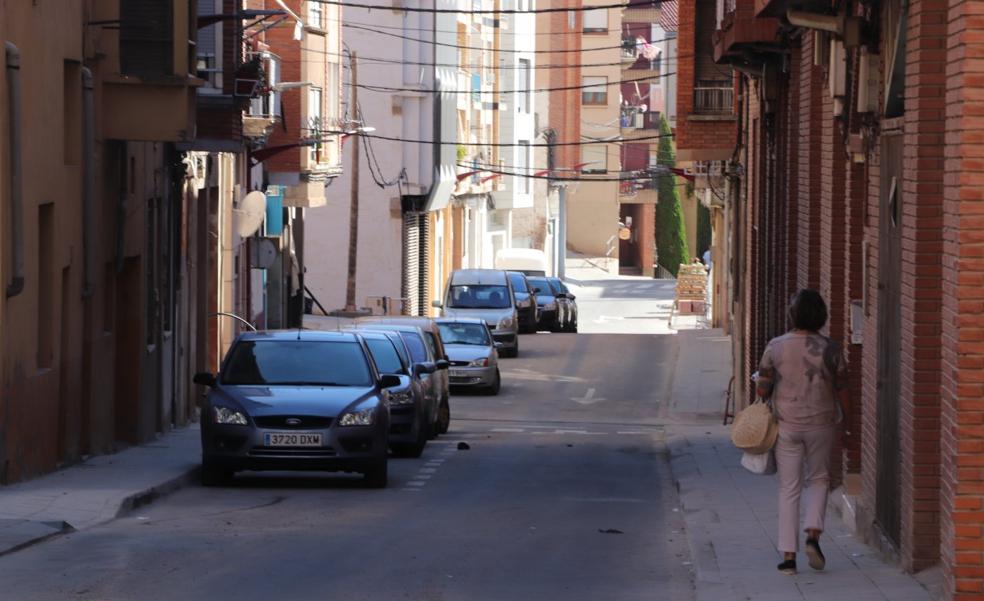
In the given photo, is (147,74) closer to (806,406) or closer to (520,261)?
(806,406)

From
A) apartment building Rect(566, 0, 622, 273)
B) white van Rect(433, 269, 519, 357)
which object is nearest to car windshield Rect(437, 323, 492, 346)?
white van Rect(433, 269, 519, 357)

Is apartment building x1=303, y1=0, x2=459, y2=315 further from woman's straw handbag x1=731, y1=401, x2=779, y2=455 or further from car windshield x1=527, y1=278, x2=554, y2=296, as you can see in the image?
woman's straw handbag x1=731, y1=401, x2=779, y2=455

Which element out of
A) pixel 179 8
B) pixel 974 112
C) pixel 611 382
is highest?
pixel 179 8

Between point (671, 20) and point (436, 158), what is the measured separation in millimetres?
50792

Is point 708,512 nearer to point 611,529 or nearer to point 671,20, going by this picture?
point 611,529

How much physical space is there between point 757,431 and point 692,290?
57.8 metres

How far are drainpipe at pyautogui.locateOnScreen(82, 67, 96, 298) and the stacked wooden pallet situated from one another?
157ft

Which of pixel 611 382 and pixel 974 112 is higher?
pixel 974 112

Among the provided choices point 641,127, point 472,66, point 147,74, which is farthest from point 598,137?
point 147,74

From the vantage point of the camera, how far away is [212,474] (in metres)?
18.1

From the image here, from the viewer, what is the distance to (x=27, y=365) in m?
17.3

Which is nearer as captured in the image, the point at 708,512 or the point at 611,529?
the point at 611,529

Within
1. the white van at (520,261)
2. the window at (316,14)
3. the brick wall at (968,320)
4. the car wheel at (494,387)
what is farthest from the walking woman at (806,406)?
the white van at (520,261)

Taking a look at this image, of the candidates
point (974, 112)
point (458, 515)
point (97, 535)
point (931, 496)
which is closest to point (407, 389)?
point (458, 515)
